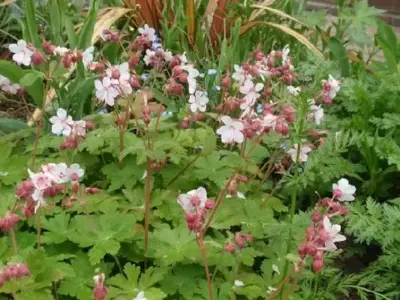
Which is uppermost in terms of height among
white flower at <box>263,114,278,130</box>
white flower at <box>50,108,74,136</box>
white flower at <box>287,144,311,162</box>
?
white flower at <box>263,114,278,130</box>

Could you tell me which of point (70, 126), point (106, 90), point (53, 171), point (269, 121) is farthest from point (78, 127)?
point (269, 121)

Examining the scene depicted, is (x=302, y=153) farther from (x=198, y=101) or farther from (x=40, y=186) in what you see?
(x=40, y=186)

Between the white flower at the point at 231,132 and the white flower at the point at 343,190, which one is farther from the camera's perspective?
the white flower at the point at 231,132

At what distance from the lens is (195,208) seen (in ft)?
5.16

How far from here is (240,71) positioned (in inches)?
89.4

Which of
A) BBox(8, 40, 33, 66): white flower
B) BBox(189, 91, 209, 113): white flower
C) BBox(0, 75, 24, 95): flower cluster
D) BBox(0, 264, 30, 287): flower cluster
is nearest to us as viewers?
BBox(0, 264, 30, 287): flower cluster

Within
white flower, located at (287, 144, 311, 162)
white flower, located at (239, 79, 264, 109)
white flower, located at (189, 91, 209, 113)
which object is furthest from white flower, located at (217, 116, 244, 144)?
white flower, located at (189, 91, 209, 113)

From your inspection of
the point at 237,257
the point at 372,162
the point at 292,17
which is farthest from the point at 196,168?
the point at 292,17

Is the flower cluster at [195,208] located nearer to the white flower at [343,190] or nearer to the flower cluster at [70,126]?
the white flower at [343,190]

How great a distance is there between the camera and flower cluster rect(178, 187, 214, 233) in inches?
59.7

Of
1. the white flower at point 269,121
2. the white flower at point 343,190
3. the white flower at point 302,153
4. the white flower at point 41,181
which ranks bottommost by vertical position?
the white flower at point 302,153

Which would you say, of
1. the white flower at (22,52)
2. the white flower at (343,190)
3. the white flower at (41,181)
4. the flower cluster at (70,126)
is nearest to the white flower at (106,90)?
the flower cluster at (70,126)

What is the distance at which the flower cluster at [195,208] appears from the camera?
59.7 inches

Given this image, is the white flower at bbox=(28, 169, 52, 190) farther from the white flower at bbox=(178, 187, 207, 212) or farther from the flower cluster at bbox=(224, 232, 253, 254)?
the flower cluster at bbox=(224, 232, 253, 254)
